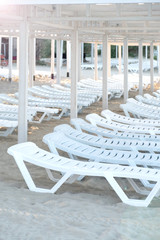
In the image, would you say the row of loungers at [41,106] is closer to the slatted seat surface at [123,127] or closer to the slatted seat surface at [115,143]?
the slatted seat surface at [123,127]

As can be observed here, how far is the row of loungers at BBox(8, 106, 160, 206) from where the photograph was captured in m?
4.07

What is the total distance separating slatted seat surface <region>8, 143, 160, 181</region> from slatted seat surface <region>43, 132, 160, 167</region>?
12.2 inches

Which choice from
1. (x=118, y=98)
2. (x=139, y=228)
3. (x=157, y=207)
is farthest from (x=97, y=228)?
(x=118, y=98)

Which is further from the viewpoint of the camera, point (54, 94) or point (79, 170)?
point (54, 94)

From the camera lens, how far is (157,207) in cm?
408

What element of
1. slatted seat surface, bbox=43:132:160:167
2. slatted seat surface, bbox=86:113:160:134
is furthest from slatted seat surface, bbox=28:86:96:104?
slatted seat surface, bbox=43:132:160:167

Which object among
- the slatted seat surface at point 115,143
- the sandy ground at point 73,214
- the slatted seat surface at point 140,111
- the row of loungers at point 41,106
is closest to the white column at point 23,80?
the row of loungers at point 41,106

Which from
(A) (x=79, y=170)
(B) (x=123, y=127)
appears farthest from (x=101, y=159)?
(B) (x=123, y=127)

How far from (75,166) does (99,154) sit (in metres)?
0.71

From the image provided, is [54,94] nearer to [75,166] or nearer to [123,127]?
[123,127]

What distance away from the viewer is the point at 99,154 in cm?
501

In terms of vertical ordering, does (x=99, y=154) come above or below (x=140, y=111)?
below

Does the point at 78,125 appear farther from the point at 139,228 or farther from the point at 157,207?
the point at 139,228

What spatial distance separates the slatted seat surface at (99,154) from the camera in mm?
4755
